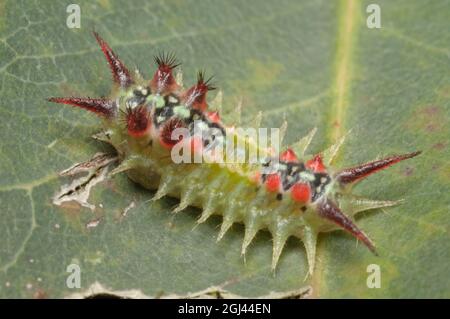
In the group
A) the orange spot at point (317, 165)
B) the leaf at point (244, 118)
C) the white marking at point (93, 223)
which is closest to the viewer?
the leaf at point (244, 118)

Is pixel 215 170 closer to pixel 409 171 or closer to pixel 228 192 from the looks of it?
pixel 228 192

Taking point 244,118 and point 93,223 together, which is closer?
point 93,223

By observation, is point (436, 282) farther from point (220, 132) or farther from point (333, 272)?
point (220, 132)

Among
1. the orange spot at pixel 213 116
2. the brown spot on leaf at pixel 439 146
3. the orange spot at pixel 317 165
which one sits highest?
the orange spot at pixel 213 116

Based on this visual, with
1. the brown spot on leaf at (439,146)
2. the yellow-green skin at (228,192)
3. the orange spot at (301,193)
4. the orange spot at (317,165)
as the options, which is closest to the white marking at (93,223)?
the yellow-green skin at (228,192)

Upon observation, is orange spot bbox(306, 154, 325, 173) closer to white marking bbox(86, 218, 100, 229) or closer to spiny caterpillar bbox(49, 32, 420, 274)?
spiny caterpillar bbox(49, 32, 420, 274)

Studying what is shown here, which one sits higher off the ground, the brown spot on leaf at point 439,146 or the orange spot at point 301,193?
the brown spot on leaf at point 439,146

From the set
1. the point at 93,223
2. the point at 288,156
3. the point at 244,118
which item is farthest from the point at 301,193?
the point at 93,223

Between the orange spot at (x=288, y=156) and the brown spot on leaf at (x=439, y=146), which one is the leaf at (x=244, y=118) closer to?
the brown spot on leaf at (x=439, y=146)
